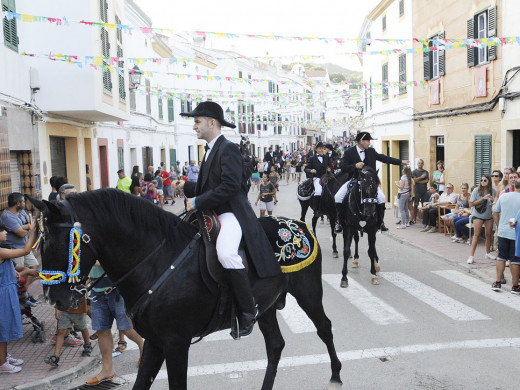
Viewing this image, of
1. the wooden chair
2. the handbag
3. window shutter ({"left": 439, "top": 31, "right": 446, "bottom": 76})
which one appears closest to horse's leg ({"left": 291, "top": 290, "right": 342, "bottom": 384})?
the handbag

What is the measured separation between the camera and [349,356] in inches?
239

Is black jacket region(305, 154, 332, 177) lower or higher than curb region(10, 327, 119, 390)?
higher

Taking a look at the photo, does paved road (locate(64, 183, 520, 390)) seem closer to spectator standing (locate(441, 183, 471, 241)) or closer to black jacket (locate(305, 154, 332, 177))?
spectator standing (locate(441, 183, 471, 241))

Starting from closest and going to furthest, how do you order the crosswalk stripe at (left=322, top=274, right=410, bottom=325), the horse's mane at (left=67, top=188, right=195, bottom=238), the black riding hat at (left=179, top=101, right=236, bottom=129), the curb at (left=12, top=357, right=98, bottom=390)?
the horse's mane at (left=67, top=188, right=195, bottom=238), the black riding hat at (left=179, top=101, right=236, bottom=129), the curb at (left=12, top=357, right=98, bottom=390), the crosswalk stripe at (left=322, top=274, right=410, bottom=325)

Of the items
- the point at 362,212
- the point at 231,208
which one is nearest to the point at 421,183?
the point at 362,212

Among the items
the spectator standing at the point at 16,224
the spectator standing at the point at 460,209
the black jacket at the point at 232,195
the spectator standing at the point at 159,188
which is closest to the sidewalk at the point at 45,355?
the spectator standing at the point at 16,224

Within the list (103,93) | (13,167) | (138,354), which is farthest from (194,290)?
(103,93)

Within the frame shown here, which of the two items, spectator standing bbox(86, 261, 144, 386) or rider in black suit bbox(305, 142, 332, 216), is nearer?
spectator standing bbox(86, 261, 144, 386)

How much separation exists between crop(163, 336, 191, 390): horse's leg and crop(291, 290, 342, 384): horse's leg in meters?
1.46

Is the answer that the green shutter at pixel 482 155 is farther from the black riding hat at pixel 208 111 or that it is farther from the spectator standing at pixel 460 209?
the black riding hat at pixel 208 111

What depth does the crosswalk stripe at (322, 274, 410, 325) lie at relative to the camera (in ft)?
24.4

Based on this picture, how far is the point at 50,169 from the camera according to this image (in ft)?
48.5

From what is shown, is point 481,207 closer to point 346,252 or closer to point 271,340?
point 346,252

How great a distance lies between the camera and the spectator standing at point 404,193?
634 inches
